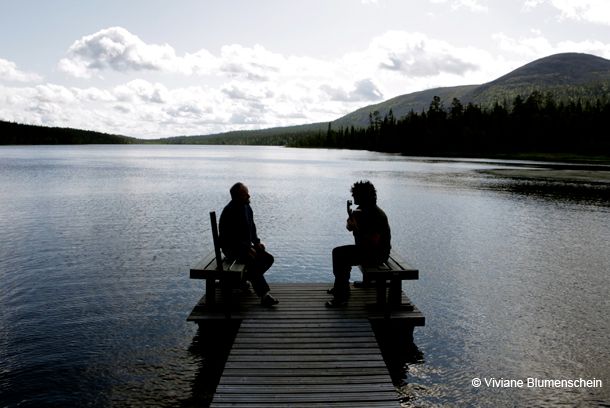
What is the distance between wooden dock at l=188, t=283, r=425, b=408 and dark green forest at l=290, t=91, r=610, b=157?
12921 cm

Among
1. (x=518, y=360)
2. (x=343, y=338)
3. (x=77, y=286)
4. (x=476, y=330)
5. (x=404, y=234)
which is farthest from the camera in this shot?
(x=404, y=234)

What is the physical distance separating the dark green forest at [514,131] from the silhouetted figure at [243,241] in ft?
426

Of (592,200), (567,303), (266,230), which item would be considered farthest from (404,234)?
(592,200)

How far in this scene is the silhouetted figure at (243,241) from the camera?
464 inches

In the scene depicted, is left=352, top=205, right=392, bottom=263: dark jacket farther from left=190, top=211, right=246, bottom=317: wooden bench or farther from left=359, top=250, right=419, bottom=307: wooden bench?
left=190, top=211, right=246, bottom=317: wooden bench

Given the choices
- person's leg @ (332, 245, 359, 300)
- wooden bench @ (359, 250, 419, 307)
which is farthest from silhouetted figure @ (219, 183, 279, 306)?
wooden bench @ (359, 250, 419, 307)

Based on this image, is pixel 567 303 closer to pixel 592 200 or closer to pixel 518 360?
pixel 518 360

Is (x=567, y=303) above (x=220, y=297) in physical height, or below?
below

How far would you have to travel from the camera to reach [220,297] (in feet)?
40.7

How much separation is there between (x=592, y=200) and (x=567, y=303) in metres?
32.9

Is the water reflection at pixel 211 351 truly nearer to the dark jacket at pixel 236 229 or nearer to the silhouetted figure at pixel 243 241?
the silhouetted figure at pixel 243 241

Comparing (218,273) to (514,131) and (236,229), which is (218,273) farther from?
(514,131)

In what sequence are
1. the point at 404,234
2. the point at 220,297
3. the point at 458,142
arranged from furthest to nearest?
the point at 458,142, the point at 404,234, the point at 220,297

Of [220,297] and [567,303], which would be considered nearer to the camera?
[220,297]
